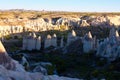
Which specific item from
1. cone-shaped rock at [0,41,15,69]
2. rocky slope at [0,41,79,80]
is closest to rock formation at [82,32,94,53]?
cone-shaped rock at [0,41,15,69]

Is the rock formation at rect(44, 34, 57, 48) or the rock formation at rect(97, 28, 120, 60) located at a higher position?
the rock formation at rect(97, 28, 120, 60)

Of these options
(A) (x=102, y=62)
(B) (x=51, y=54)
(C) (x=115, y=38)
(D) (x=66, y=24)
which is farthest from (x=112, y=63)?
(D) (x=66, y=24)

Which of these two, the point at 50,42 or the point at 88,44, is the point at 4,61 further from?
the point at 50,42

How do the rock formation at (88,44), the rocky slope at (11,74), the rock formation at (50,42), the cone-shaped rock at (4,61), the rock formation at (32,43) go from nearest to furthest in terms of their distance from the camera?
the rocky slope at (11,74) → the cone-shaped rock at (4,61) → the rock formation at (88,44) → the rock formation at (32,43) → the rock formation at (50,42)

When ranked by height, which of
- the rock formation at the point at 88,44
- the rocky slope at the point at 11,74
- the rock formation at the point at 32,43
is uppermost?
the rocky slope at the point at 11,74

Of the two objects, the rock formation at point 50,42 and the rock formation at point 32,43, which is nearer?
the rock formation at point 32,43

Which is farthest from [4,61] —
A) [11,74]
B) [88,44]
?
[88,44]

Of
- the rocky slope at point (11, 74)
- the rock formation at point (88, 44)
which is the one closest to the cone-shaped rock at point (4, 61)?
the rocky slope at point (11, 74)

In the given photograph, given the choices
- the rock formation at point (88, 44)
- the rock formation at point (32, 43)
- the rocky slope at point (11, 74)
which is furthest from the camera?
the rock formation at point (32, 43)

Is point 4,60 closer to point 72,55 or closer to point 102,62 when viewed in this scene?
point 102,62

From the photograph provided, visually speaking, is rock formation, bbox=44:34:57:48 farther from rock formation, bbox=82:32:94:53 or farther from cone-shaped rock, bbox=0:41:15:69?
cone-shaped rock, bbox=0:41:15:69

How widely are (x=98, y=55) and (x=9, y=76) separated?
42312 mm

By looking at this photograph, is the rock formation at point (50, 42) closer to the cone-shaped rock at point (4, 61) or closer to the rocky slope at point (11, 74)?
the cone-shaped rock at point (4, 61)

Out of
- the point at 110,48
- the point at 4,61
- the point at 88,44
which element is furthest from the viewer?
the point at 88,44
